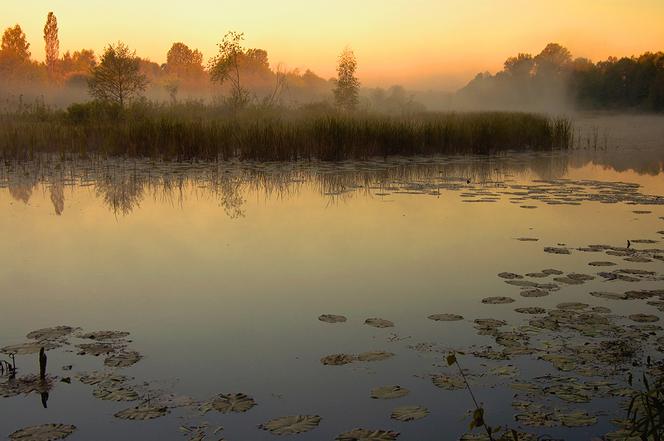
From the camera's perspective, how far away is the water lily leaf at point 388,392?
8.36 ft

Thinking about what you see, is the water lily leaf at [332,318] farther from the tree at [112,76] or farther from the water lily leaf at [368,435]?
the tree at [112,76]

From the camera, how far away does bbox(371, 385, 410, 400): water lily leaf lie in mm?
2547

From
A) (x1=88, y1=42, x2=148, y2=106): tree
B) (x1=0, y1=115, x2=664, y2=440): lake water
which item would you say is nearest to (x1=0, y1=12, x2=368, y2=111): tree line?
(x1=88, y1=42, x2=148, y2=106): tree

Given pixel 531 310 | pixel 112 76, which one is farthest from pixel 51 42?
pixel 531 310

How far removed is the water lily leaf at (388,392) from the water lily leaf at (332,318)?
863mm

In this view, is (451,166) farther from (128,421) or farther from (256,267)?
(128,421)

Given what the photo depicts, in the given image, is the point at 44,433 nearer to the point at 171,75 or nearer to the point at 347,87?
the point at 347,87

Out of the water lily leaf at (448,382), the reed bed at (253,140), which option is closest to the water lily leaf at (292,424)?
the water lily leaf at (448,382)

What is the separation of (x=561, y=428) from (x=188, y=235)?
14.0ft

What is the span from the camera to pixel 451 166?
12859 millimetres

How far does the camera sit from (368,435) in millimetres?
2232

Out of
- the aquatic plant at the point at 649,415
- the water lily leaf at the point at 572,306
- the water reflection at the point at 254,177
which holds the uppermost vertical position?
the water reflection at the point at 254,177

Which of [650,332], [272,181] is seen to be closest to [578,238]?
[650,332]

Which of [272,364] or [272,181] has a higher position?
[272,181]
